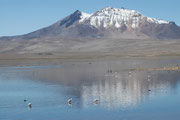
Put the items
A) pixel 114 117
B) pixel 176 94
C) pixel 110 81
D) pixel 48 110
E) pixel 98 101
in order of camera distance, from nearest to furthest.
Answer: pixel 114 117
pixel 48 110
pixel 98 101
pixel 176 94
pixel 110 81

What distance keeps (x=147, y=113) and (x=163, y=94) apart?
33.3 ft

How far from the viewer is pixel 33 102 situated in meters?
40.2

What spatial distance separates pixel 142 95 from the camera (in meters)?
42.0

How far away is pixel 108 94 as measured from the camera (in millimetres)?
43406

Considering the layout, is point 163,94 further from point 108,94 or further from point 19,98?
point 19,98

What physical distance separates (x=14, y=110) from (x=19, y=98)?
807cm

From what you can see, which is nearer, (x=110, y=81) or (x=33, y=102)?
(x=33, y=102)

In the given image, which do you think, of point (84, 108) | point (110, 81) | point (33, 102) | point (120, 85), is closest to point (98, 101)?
point (84, 108)

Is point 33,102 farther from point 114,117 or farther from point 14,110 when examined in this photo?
point 114,117

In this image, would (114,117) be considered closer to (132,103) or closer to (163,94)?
(132,103)

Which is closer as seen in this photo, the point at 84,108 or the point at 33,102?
the point at 84,108

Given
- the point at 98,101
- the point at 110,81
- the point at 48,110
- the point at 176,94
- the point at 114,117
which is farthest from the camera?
the point at 110,81

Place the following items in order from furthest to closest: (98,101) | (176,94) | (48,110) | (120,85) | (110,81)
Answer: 1. (110,81)
2. (120,85)
3. (176,94)
4. (98,101)
5. (48,110)

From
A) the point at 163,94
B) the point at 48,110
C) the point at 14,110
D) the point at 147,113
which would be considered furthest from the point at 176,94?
the point at 14,110
